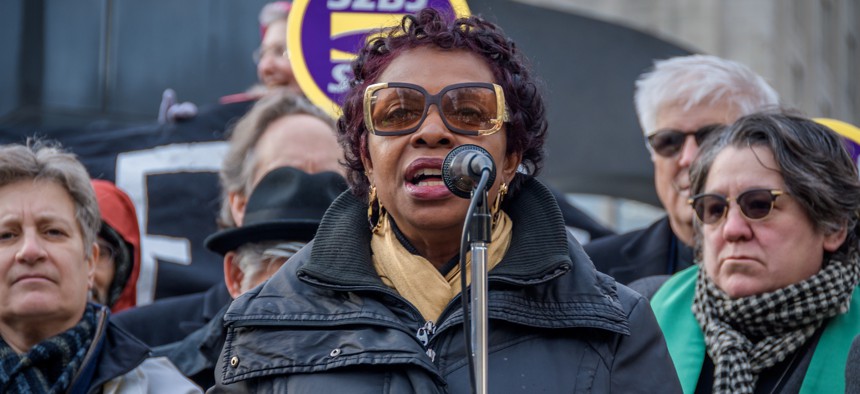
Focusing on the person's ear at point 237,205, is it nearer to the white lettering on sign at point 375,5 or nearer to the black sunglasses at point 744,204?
the white lettering on sign at point 375,5

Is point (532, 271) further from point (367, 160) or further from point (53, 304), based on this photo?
point (53, 304)

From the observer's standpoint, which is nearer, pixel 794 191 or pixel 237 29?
pixel 794 191

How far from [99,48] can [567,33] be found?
3.14m

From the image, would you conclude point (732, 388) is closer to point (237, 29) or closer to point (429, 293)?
point (429, 293)

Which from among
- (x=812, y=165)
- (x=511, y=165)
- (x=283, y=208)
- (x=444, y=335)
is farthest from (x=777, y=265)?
(x=283, y=208)

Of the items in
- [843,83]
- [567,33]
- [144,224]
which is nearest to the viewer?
[144,224]

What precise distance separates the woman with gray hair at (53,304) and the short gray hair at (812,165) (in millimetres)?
2075

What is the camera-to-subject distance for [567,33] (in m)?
9.81

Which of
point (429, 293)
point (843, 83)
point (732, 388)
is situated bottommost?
point (843, 83)

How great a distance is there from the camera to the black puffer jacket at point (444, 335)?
349cm

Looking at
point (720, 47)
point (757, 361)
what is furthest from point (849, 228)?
point (720, 47)

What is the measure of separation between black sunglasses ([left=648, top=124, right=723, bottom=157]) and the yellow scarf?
7.13 feet

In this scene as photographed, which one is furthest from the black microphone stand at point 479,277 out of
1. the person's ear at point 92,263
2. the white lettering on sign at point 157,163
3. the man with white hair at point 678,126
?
the white lettering on sign at point 157,163

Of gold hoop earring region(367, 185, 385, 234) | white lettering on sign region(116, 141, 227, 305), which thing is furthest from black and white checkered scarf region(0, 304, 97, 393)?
white lettering on sign region(116, 141, 227, 305)
